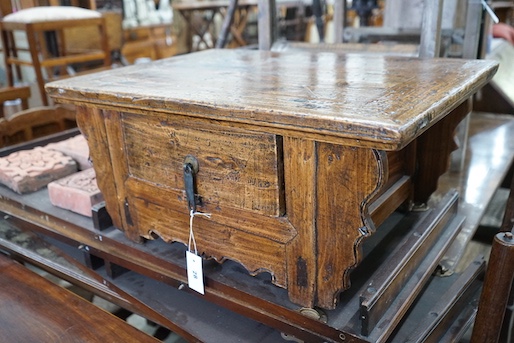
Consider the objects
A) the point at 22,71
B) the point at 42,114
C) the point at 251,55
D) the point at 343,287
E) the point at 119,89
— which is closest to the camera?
the point at 343,287

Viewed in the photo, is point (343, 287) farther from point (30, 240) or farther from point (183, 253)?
point (30, 240)

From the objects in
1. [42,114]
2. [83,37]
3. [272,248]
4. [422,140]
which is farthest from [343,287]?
[83,37]

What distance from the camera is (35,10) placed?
3014 mm

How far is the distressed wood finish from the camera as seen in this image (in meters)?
0.66

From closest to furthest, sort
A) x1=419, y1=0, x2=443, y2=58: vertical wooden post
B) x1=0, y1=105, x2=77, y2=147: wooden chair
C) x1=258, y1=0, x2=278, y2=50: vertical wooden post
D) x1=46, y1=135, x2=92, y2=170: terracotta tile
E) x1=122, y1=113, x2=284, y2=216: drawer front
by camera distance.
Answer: x1=122, y1=113, x2=284, y2=216: drawer front, x1=419, y1=0, x2=443, y2=58: vertical wooden post, x1=46, y1=135, x2=92, y2=170: terracotta tile, x1=258, y1=0, x2=278, y2=50: vertical wooden post, x1=0, y1=105, x2=77, y2=147: wooden chair

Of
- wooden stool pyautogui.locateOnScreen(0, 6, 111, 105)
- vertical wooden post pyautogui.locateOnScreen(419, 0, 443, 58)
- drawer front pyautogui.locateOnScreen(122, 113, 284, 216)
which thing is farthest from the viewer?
wooden stool pyautogui.locateOnScreen(0, 6, 111, 105)

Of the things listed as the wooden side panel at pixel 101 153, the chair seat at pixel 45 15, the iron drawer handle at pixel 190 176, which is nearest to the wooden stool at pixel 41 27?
the chair seat at pixel 45 15

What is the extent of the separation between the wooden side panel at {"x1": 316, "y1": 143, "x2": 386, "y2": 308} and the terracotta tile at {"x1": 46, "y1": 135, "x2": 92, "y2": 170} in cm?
88

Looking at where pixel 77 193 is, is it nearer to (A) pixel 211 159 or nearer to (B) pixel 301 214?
(A) pixel 211 159

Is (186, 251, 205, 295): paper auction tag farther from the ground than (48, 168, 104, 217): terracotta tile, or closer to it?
closer to it

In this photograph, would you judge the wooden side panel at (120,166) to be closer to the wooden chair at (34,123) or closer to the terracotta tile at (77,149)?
the terracotta tile at (77,149)

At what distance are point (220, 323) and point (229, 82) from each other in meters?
0.47

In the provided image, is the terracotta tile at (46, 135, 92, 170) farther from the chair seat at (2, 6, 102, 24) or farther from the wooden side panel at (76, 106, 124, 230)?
the chair seat at (2, 6, 102, 24)

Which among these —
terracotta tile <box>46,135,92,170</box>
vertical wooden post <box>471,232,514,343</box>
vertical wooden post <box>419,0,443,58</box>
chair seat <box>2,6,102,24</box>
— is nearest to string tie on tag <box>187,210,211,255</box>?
vertical wooden post <box>471,232,514,343</box>
